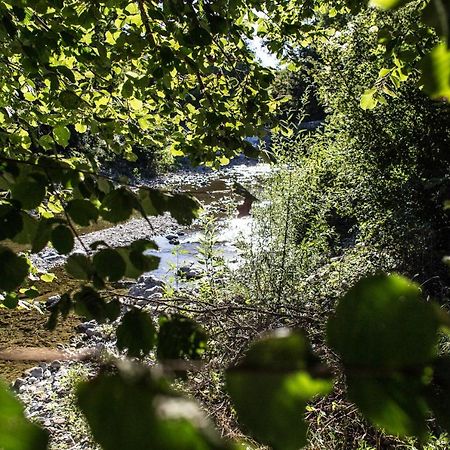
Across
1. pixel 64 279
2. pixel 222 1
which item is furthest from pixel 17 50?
pixel 64 279

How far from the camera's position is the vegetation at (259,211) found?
0.27 meters

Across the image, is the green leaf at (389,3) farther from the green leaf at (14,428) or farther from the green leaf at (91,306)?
the green leaf at (91,306)

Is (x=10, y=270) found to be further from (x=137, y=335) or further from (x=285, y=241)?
(x=285, y=241)

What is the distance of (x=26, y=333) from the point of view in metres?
5.86

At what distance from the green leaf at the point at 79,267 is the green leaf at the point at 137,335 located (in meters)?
0.16

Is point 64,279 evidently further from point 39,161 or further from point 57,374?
point 39,161

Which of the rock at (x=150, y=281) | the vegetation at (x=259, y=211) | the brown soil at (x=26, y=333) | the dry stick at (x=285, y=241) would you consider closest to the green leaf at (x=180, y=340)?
the vegetation at (x=259, y=211)

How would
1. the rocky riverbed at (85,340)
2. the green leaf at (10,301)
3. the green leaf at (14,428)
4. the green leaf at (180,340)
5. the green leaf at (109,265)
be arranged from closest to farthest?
the green leaf at (14,428) → the green leaf at (180,340) → the green leaf at (109,265) → the green leaf at (10,301) → the rocky riverbed at (85,340)

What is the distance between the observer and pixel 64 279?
774 cm

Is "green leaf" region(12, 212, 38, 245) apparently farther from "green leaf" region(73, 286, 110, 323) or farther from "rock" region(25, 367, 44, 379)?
"rock" region(25, 367, 44, 379)

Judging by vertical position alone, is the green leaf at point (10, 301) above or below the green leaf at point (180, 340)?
above

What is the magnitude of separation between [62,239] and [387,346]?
0.62 metres

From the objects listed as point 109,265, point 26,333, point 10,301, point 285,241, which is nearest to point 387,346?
point 109,265

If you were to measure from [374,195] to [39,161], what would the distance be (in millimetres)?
4941
